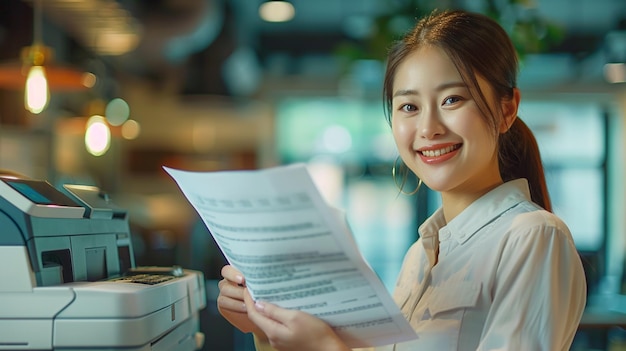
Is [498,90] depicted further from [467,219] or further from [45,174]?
[45,174]

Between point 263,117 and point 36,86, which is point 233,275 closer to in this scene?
point 36,86

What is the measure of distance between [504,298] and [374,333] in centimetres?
23

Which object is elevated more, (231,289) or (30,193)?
(30,193)

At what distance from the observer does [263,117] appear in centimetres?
1156

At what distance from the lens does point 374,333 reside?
1281 millimetres

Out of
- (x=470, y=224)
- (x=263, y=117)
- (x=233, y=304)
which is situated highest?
(x=263, y=117)

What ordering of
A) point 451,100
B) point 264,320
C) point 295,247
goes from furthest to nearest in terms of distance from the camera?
point 451,100
point 264,320
point 295,247

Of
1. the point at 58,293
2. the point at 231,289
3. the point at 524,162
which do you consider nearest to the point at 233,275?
the point at 231,289

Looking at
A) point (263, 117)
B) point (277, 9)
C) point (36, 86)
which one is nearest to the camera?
point (36, 86)

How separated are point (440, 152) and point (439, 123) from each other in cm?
6

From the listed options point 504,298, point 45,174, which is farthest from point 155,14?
point 504,298

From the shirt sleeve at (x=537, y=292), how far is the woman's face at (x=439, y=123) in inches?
6.9

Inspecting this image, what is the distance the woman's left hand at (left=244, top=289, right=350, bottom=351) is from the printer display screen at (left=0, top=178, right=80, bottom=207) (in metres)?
0.51

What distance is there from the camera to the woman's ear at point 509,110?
1.51 meters
